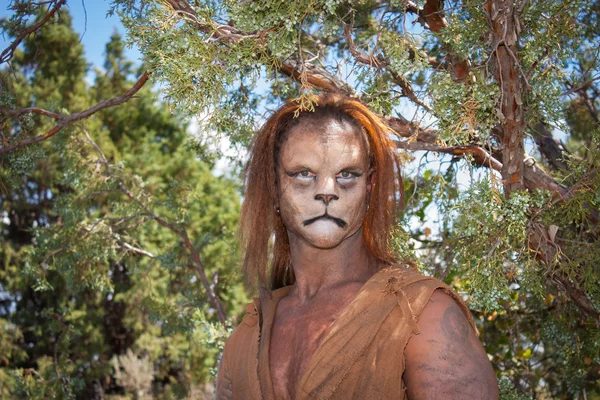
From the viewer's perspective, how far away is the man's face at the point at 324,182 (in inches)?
88.4

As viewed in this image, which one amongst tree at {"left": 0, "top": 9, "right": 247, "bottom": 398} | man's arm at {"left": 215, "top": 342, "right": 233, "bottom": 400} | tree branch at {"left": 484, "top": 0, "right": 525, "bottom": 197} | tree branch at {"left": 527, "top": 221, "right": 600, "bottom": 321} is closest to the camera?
man's arm at {"left": 215, "top": 342, "right": 233, "bottom": 400}

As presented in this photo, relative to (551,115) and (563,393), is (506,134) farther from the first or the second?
(563,393)

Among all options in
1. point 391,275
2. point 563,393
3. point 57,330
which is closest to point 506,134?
point 391,275

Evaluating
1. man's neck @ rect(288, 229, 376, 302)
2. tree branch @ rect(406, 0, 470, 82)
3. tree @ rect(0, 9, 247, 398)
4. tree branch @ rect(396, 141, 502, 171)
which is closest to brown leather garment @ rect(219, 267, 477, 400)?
man's neck @ rect(288, 229, 376, 302)

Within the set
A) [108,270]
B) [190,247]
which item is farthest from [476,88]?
[108,270]

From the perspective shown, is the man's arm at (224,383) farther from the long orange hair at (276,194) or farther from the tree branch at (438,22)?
the tree branch at (438,22)

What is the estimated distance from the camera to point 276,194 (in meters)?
2.47

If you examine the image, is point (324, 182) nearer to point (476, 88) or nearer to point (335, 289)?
point (335, 289)

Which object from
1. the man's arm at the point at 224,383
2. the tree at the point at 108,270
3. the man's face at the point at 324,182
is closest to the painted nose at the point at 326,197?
the man's face at the point at 324,182

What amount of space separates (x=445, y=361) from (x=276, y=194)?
2.91 feet

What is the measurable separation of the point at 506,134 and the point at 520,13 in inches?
20.0

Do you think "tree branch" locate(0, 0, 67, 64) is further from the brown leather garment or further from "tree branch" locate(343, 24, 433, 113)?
the brown leather garment

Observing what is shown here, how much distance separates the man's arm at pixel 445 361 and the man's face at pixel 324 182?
43 cm

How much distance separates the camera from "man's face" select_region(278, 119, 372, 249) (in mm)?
2246
